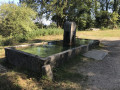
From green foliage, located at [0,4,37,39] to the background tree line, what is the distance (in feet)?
28.5

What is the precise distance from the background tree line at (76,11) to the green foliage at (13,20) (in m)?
8.68

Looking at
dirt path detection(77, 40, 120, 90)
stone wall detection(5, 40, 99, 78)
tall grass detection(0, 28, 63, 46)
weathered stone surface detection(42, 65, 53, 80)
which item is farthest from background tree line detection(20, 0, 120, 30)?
weathered stone surface detection(42, 65, 53, 80)

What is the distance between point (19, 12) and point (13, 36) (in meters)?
2.12

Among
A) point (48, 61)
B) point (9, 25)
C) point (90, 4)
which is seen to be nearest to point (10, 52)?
point (48, 61)

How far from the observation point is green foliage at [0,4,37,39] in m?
7.94

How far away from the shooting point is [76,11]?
1978 cm

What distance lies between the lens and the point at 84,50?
584 centimetres

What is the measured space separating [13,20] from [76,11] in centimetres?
1431

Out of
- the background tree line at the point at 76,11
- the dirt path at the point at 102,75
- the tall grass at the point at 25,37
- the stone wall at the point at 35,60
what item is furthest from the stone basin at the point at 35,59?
the background tree line at the point at 76,11

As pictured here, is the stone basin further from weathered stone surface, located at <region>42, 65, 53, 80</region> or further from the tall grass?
the tall grass

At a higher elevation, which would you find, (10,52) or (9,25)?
(9,25)

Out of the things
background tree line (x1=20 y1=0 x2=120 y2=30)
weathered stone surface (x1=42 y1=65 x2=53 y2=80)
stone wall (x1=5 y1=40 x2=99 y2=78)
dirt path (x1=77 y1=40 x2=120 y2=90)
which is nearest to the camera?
dirt path (x1=77 y1=40 x2=120 y2=90)

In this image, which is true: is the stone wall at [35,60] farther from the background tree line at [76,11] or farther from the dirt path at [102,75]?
the background tree line at [76,11]

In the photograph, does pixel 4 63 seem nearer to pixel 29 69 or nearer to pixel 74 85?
pixel 29 69
